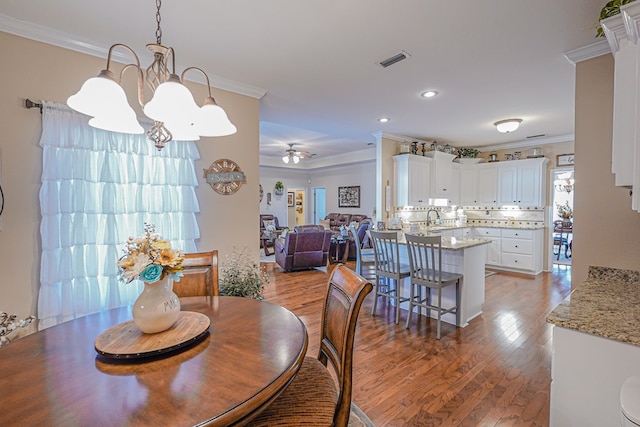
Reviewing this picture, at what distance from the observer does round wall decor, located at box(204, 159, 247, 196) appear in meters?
3.05

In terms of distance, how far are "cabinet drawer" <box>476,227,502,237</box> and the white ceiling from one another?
113 inches

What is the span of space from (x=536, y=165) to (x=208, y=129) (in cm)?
651

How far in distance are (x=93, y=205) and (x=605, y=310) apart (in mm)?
3363

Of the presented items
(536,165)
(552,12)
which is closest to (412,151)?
(536,165)

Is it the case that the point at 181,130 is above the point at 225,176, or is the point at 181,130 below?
above

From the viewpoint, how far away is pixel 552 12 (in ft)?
Answer: 6.49

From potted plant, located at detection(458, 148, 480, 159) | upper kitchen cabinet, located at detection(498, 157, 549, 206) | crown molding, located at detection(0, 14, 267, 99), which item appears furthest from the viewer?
potted plant, located at detection(458, 148, 480, 159)

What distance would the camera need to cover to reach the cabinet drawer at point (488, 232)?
20.3ft

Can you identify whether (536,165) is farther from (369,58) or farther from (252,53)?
(252,53)

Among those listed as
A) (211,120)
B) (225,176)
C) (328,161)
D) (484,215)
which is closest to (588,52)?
(211,120)

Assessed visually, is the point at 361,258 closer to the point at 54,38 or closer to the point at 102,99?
the point at 102,99

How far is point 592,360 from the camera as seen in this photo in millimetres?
1256

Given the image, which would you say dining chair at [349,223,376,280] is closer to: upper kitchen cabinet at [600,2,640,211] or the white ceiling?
the white ceiling

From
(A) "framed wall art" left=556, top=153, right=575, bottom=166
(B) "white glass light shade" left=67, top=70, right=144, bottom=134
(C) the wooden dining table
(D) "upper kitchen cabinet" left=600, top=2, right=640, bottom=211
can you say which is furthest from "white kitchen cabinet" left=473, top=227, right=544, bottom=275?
(B) "white glass light shade" left=67, top=70, right=144, bottom=134
